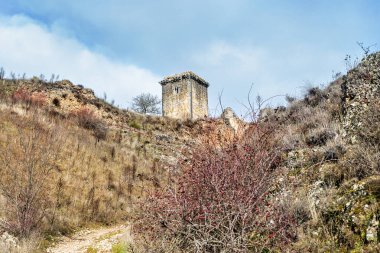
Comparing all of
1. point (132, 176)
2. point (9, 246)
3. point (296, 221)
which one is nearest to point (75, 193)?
point (132, 176)

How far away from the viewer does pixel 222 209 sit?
157 inches

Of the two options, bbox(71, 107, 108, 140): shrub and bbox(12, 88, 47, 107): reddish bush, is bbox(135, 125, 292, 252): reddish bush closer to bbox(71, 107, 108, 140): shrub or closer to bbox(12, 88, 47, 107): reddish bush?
bbox(71, 107, 108, 140): shrub

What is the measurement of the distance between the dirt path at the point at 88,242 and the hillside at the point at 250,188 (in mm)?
297

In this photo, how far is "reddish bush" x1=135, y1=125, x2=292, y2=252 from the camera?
12.2 ft

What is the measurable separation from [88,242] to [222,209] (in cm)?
454

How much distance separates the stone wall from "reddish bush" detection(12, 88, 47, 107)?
13153mm

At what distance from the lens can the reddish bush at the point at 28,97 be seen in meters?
14.8

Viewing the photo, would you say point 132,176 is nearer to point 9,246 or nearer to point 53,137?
point 53,137

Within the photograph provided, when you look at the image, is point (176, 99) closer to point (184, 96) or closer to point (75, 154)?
point (184, 96)

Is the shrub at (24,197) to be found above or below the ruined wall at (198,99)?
below

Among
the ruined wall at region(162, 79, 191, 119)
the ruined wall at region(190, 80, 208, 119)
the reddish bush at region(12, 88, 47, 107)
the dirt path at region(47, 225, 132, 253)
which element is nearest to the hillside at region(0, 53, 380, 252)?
the dirt path at region(47, 225, 132, 253)

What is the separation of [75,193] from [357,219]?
822 cm

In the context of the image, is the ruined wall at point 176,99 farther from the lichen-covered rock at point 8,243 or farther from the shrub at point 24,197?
the lichen-covered rock at point 8,243

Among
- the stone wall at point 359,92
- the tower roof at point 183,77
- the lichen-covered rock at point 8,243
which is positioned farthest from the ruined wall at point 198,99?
the lichen-covered rock at point 8,243
